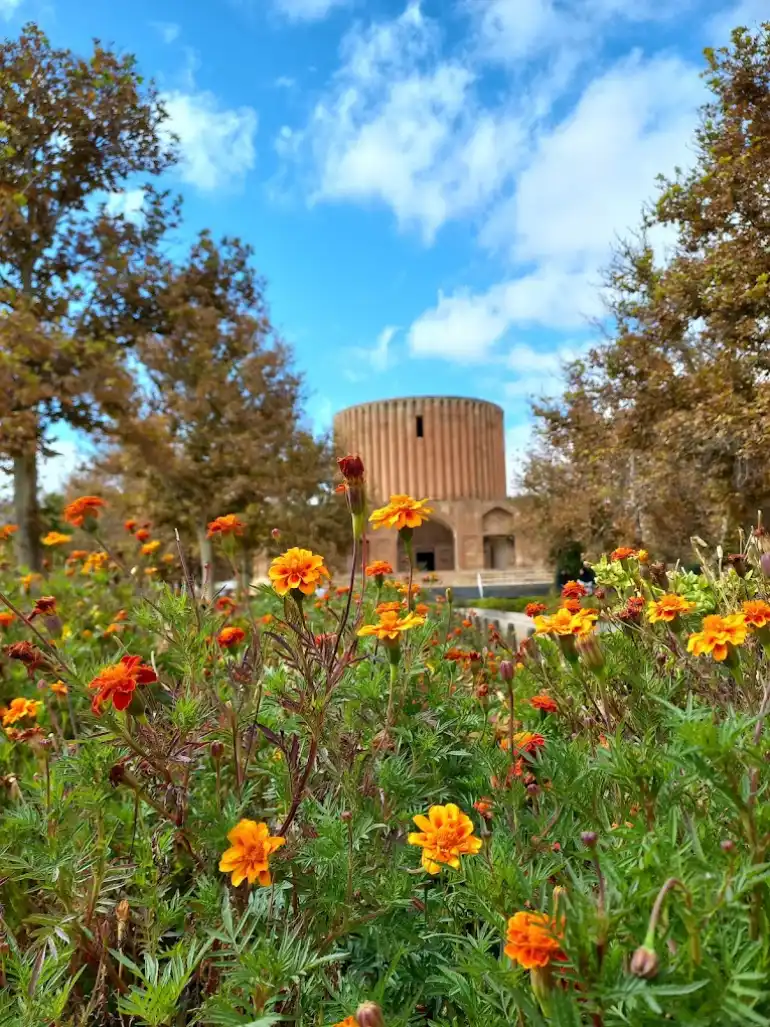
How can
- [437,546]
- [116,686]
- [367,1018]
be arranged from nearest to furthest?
[367,1018] < [116,686] < [437,546]

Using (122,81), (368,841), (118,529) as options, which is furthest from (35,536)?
(118,529)

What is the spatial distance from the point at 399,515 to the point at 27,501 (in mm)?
9531

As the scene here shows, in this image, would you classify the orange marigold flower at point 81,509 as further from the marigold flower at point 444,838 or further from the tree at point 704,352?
the tree at point 704,352

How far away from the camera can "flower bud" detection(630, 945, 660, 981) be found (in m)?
0.64

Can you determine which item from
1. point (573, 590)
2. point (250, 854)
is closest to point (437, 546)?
point (573, 590)

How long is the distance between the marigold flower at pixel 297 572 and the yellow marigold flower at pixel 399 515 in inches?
10.3

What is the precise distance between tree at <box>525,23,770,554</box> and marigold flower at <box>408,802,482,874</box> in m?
8.31

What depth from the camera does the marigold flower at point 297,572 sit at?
141cm

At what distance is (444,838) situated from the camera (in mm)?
1071

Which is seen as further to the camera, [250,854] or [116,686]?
[116,686]

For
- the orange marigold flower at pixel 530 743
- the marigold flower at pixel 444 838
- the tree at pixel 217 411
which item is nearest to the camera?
the marigold flower at pixel 444 838

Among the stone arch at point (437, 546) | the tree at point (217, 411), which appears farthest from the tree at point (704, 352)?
the stone arch at point (437, 546)

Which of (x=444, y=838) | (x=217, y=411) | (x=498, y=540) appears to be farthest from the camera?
(x=498, y=540)

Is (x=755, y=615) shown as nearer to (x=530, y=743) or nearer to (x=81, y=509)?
(x=530, y=743)
